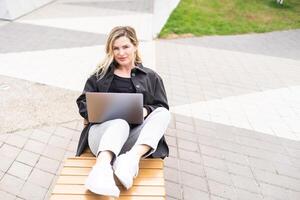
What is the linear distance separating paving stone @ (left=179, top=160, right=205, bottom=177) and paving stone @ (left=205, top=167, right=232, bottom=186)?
7 cm

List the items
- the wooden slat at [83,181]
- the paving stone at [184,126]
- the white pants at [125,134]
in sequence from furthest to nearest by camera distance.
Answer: the paving stone at [184,126], the white pants at [125,134], the wooden slat at [83,181]

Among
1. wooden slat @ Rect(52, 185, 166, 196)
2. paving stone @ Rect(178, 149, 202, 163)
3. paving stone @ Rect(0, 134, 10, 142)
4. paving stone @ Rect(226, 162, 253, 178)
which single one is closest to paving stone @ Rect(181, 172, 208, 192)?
paving stone @ Rect(178, 149, 202, 163)

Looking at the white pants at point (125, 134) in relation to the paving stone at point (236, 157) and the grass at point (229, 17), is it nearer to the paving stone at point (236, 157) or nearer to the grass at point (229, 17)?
the paving stone at point (236, 157)

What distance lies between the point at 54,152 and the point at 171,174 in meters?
1.30

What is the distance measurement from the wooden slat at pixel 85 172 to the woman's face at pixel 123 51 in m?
1.00

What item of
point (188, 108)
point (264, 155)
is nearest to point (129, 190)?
point (264, 155)

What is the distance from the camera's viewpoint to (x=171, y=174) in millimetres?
3211

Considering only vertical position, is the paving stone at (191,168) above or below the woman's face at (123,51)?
below

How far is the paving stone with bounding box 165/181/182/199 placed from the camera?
116 inches

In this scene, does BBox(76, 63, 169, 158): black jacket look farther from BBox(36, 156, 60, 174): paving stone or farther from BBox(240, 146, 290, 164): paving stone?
BBox(240, 146, 290, 164): paving stone

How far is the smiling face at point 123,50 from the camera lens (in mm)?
2705

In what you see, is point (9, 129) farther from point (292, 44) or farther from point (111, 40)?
point (292, 44)

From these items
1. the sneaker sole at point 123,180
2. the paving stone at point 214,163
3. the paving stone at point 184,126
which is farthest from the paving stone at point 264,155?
the sneaker sole at point 123,180

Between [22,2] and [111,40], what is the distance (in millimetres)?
6852
